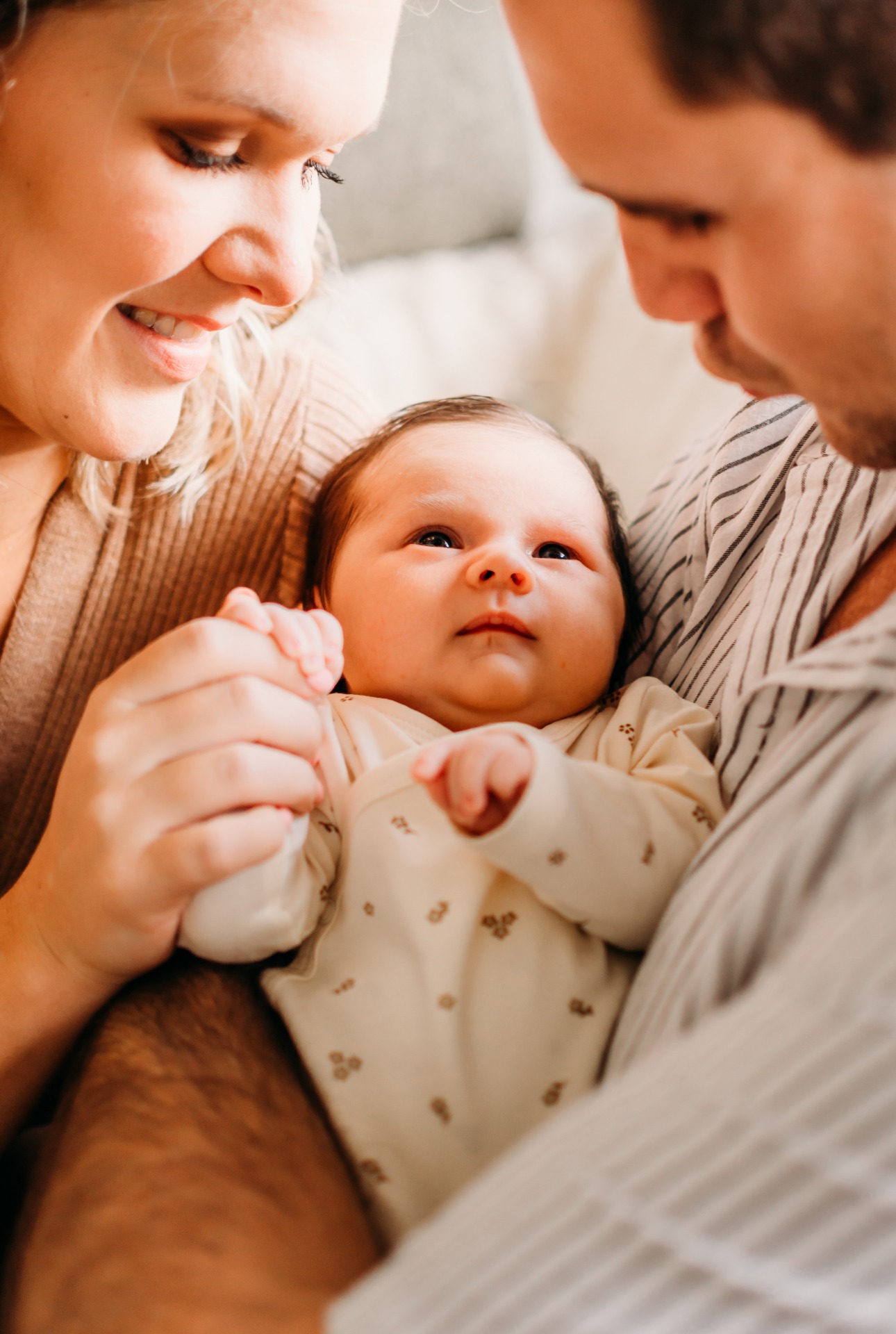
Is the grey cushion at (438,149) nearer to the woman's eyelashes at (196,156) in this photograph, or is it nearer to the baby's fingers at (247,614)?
the woman's eyelashes at (196,156)

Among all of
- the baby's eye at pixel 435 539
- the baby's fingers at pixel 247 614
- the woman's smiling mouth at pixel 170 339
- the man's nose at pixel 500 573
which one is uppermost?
the woman's smiling mouth at pixel 170 339

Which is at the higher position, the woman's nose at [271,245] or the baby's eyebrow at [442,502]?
the woman's nose at [271,245]

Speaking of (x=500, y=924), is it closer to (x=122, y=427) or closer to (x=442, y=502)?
(x=442, y=502)

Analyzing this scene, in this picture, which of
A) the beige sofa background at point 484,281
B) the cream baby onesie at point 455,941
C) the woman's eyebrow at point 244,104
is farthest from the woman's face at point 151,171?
the beige sofa background at point 484,281

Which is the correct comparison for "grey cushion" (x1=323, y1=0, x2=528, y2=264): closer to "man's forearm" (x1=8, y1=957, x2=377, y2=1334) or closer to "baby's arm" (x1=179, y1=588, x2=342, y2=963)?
"baby's arm" (x1=179, y1=588, x2=342, y2=963)

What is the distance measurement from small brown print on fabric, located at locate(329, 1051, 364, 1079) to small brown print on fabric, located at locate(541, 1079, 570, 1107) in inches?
6.1

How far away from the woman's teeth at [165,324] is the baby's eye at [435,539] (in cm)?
33

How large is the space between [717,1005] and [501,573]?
55cm

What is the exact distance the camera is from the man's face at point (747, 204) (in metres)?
0.68

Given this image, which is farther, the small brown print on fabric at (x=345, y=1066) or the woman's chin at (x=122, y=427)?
the woman's chin at (x=122, y=427)

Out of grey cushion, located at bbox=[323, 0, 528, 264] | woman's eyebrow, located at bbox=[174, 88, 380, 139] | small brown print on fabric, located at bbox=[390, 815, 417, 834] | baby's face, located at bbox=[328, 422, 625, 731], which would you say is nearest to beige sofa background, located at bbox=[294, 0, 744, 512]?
grey cushion, located at bbox=[323, 0, 528, 264]

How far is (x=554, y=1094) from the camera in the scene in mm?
824

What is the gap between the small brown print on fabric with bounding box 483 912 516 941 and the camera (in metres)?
0.89

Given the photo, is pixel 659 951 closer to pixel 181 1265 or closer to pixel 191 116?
pixel 181 1265
